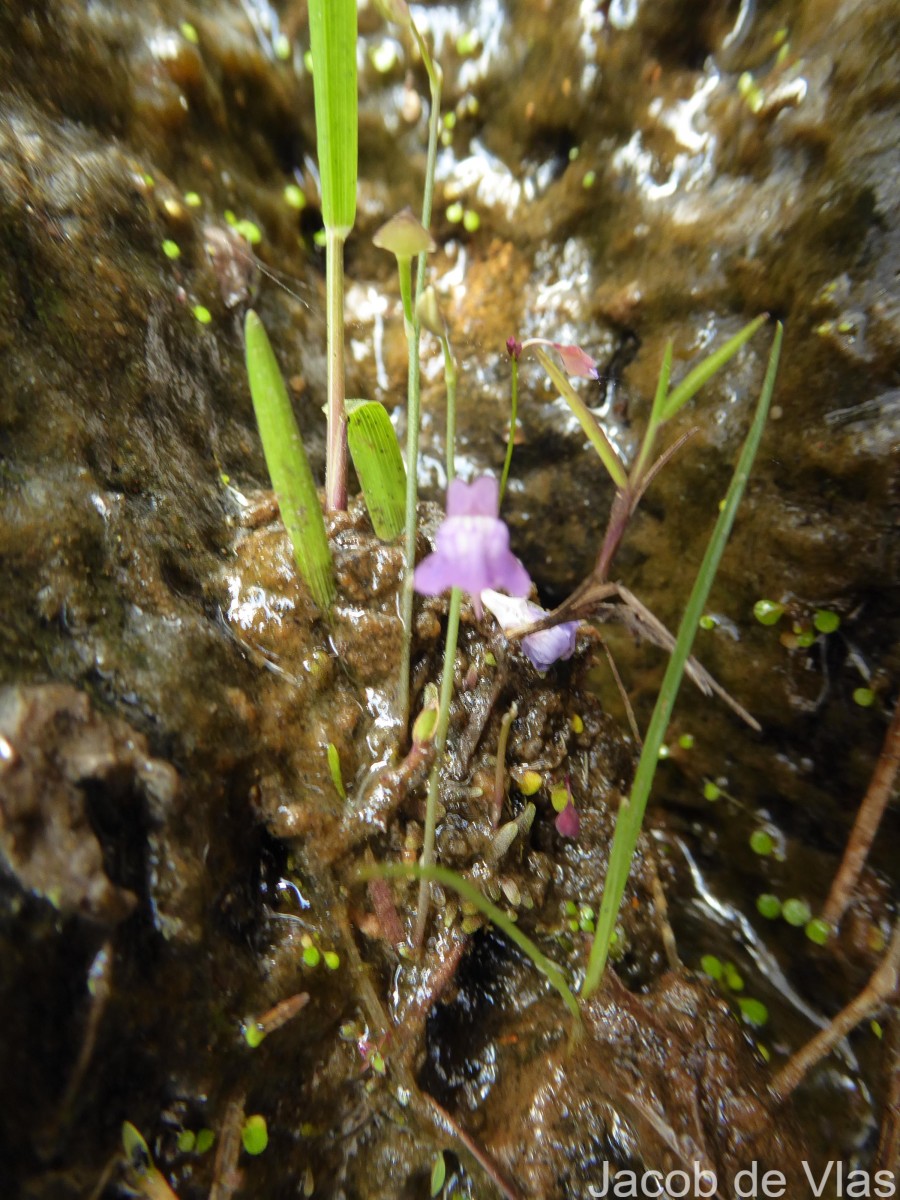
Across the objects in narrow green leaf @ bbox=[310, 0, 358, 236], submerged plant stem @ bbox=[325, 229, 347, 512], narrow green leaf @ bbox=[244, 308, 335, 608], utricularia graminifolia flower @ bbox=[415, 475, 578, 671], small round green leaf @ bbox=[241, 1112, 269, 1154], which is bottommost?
small round green leaf @ bbox=[241, 1112, 269, 1154]

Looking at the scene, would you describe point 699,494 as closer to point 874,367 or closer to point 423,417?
point 874,367

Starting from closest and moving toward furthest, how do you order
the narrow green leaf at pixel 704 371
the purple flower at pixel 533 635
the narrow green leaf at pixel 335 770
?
1. the narrow green leaf at pixel 704 371
2. the narrow green leaf at pixel 335 770
3. the purple flower at pixel 533 635

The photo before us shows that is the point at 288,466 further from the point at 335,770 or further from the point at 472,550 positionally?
the point at 335,770

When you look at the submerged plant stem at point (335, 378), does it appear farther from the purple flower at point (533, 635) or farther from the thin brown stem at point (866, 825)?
the thin brown stem at point (866, 825)

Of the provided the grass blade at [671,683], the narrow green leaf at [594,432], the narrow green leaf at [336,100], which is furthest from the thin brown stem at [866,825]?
the narrow green leaf at [336,100]

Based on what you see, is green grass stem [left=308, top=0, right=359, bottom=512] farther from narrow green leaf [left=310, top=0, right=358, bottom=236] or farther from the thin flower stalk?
the thin flower stalk

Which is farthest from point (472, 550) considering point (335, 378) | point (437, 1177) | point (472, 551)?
point (437, 1177)

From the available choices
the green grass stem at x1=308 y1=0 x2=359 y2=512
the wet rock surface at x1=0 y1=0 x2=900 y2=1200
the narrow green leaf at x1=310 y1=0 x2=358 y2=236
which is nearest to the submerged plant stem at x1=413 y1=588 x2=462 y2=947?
the wet rock surface at x1=0 y1=0 x2=900 y2=1200
